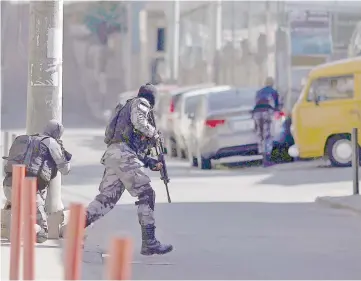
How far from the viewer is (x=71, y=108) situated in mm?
67625

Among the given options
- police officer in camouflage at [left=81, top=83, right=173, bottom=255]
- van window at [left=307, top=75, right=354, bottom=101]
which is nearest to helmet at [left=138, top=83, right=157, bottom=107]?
police officer in camouflage at [left=81, top=83, right=173, bottom=255]

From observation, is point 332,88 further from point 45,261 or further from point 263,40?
point 263,40

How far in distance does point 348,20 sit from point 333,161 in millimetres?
10029

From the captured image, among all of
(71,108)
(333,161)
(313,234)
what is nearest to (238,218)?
(313,234)

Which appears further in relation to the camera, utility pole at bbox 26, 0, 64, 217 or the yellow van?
the yellow van

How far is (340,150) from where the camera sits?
22.8m

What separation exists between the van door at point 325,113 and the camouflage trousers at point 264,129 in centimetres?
55

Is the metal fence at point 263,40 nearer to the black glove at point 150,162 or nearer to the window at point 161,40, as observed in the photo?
the window at point 161,40

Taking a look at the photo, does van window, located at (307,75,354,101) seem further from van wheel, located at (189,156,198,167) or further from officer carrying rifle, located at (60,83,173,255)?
officer carrying rifle, located at (60,83,173,255)

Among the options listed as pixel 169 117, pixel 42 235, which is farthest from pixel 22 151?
pixel 169 117

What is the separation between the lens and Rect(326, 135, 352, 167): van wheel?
22781 mm

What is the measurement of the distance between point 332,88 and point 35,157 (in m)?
12.4

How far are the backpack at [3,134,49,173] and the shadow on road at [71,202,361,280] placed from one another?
3.56 ft

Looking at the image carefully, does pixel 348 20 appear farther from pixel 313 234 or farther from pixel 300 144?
pixel 313 234
